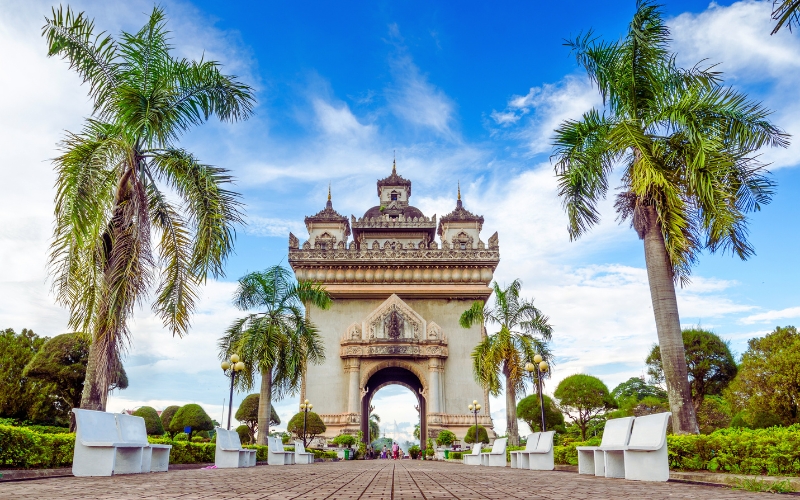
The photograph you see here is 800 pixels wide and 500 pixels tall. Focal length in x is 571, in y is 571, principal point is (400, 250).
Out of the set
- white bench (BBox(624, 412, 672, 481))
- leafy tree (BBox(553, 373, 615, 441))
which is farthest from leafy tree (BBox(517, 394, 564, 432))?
white bench (BBox(624, 412, 672, 481))

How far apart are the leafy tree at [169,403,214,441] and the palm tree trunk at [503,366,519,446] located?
1584cm

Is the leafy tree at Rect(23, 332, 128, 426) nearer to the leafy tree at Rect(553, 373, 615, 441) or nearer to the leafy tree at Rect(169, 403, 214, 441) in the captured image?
the leafy tree at Rect(169, 403, 214, 441)

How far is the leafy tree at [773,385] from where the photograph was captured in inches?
921

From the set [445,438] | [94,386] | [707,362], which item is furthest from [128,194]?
[707,362]

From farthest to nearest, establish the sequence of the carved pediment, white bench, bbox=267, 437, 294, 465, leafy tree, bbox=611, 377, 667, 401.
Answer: leafy tree, bbox=611, 377, 667, 401 → the carved pediment → white bench, bbox=267, 437, 294, 465

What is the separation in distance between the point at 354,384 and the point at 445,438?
6.06 m

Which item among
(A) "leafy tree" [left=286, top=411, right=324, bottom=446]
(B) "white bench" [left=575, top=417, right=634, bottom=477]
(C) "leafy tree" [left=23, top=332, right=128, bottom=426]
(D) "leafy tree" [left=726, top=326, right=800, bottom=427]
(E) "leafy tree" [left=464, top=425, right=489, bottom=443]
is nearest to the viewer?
(B) "white bench" [left=575, top=417, right=634, bottom=477]

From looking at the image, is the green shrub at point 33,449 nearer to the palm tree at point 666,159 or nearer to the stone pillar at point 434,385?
the palm tree at point 666,159

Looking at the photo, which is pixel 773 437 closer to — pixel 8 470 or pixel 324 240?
pixel 8 470

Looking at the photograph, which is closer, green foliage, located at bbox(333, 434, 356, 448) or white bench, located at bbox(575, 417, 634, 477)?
white bench, located at bbox(575, 417, 634, 477)

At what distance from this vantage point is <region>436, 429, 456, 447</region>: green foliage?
29.8 m

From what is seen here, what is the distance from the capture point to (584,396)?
35438 mm

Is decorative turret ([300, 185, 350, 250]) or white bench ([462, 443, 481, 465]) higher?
decorative turret ([300, 185, 350, 250])

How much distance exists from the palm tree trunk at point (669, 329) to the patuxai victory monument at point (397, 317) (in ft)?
75.0
